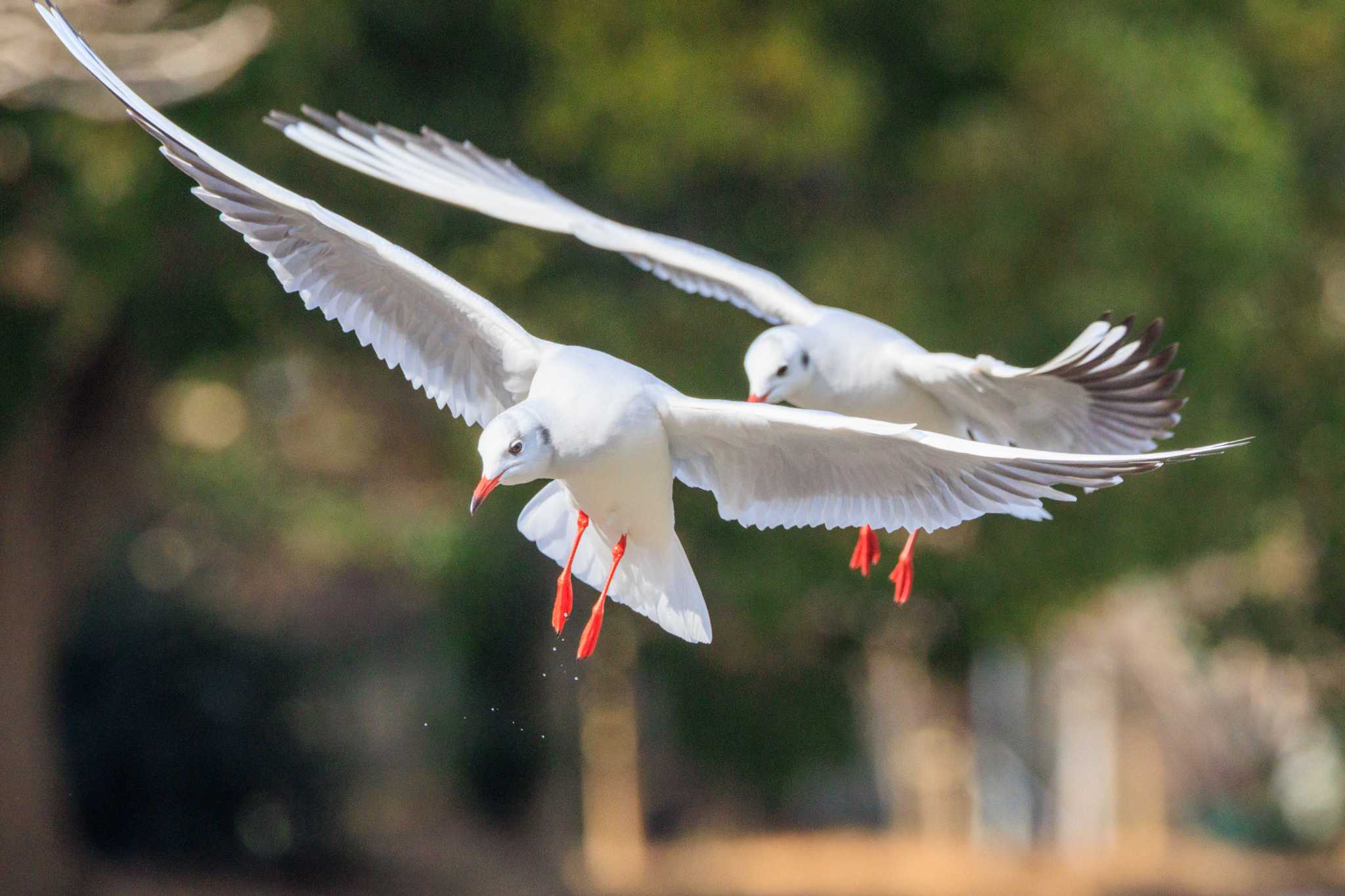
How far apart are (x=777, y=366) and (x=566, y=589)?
829mm

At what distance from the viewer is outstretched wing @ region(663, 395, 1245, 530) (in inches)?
145

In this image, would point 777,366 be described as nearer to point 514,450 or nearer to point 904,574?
point 904,574

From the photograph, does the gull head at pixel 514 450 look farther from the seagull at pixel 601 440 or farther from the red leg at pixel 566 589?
the red leg at pixel 566 589

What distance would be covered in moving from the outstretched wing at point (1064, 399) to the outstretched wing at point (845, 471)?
1.57 ft

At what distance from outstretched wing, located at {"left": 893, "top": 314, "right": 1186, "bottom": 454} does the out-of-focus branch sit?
389 centimetres

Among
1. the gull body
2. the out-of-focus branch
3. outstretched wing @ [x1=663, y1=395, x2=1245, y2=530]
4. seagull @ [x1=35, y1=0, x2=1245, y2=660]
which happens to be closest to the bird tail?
seagull @ [x1=35, y1=0, x2=1245, y2=660]

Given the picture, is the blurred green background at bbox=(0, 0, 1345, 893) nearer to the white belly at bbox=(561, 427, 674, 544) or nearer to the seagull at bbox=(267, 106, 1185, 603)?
the seagull at bbox=(267, 106, 1185, 603)

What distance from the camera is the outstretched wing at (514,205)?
5.04 meters

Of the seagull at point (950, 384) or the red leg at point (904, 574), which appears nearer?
the seagull at point (950, 384)

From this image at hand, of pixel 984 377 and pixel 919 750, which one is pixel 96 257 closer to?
pixel 984 377

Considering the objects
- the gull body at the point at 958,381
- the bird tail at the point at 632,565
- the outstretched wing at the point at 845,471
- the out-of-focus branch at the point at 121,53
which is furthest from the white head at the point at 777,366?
the out-of-focus branch at the point at 121,53

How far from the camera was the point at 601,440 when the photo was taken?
3.73 m

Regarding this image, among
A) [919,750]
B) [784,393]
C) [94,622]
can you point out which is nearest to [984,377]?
[784,393]

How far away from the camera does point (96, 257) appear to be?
900cm
